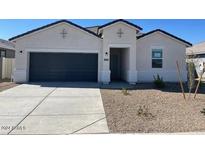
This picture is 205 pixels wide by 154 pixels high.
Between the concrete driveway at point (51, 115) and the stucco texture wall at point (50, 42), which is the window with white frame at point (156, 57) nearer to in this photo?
the stucco texture wall at point (50, 42)

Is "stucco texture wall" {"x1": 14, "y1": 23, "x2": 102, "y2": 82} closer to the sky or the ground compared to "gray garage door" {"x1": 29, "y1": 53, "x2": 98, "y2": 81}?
closer to the sky

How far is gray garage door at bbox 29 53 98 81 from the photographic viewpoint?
17.4m

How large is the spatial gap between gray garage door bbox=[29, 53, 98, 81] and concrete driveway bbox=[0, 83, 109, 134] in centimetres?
716

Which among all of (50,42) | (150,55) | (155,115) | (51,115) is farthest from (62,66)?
(155,115)

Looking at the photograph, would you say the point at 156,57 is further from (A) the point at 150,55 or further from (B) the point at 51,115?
(B) the point at 51,115

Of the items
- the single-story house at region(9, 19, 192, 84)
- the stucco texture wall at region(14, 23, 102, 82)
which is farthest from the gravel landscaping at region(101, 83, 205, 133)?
the stucco texture wall at region(14, 23, 102, 82)

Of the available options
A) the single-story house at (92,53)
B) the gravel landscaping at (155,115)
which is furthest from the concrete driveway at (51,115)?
the single-story house at (92,53)

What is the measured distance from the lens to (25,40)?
16.6m

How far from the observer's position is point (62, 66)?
57.7ft

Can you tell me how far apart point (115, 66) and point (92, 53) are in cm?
355

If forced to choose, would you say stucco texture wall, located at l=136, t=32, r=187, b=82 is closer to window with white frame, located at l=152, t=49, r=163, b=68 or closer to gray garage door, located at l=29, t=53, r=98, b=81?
window with white frame, located at l=152, t=49, r=163, b=68
